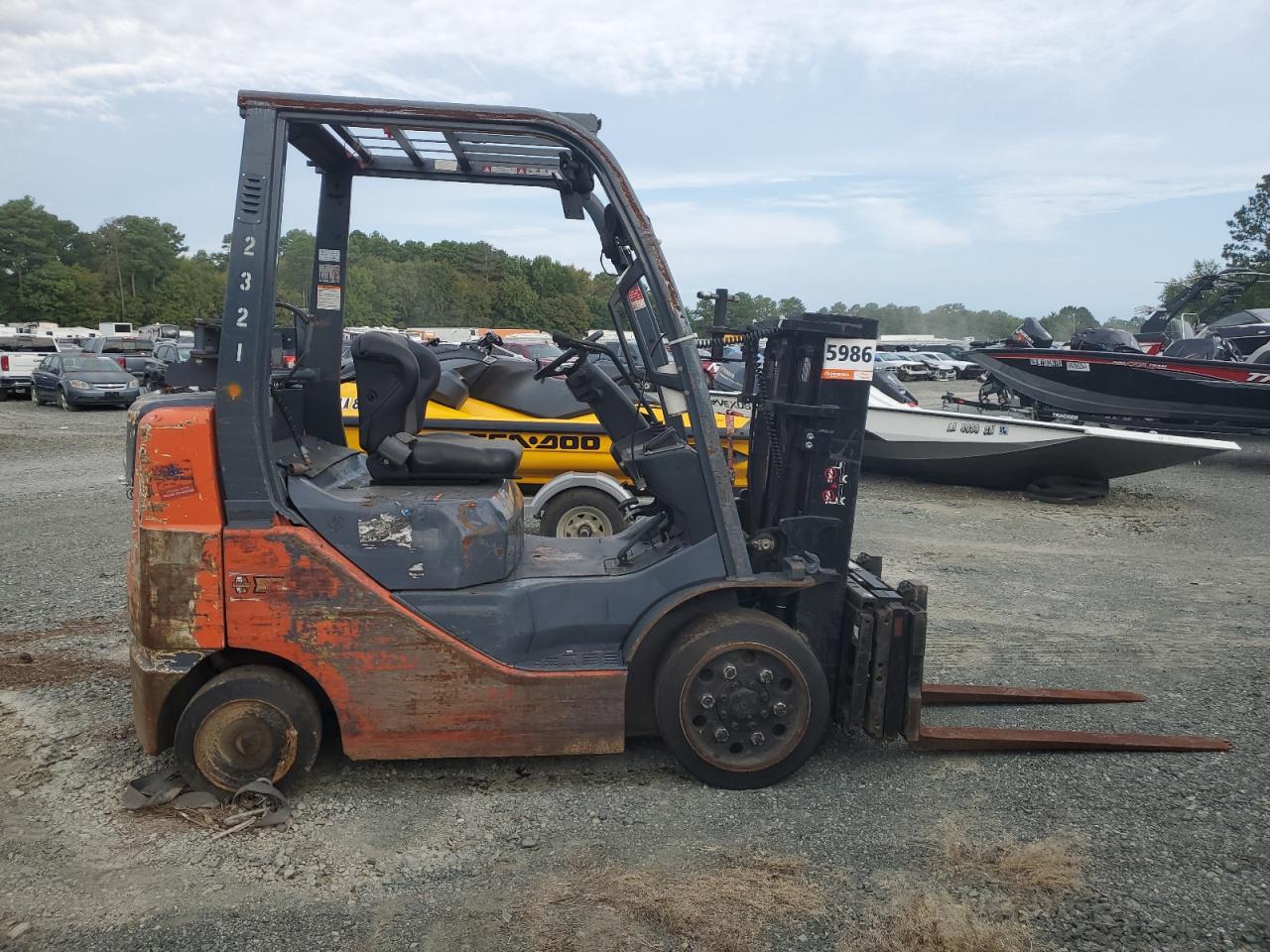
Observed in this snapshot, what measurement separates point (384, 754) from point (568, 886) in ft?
3.33

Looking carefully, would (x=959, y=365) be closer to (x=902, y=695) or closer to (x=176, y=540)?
(x=902, y=695)

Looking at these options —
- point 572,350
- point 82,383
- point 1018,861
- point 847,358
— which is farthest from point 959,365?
point 1018,861

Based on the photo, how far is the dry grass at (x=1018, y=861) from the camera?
131 inches

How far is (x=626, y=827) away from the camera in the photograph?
3.67 metres

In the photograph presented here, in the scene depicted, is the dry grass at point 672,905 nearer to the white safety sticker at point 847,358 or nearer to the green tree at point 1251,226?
the white safety sticker at point 847,358

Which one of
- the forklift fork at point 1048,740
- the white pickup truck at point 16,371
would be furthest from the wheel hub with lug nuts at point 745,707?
the white pickup truck at point 16,371

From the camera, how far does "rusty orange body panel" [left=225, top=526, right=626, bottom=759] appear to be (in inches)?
144

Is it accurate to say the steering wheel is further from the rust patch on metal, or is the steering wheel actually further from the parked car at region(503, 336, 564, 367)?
the parked car at region(503, 336, 564, 367)

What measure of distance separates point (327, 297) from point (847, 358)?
101 inches

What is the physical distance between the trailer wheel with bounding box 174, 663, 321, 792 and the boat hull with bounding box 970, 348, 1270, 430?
1474 centimetres

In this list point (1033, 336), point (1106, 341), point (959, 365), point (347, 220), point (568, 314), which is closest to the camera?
point (347, 220)

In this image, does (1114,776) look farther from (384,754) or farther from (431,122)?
(431,122)

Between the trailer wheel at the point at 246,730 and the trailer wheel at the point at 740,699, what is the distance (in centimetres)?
146

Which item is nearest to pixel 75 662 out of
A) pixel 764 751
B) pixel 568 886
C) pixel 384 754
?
pixel 384 754
